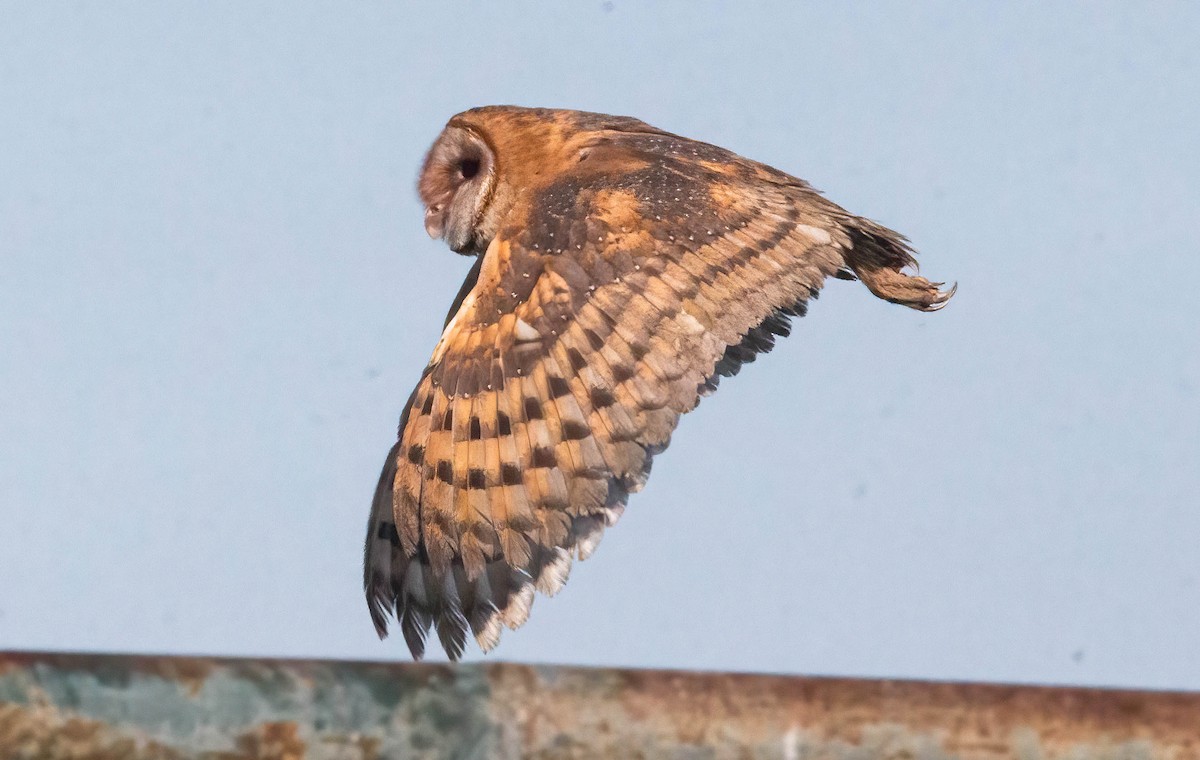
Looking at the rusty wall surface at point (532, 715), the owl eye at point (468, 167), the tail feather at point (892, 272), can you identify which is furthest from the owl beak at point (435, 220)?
the rusty wall surface at point (532, 715)

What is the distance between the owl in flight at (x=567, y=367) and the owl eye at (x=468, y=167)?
106cm

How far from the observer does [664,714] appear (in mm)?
2486

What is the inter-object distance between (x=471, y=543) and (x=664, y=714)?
3.40m

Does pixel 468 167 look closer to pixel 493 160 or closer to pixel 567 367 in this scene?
pixel 493 160

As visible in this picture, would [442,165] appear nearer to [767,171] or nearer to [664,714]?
[767,171]

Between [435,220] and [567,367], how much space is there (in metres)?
2.36

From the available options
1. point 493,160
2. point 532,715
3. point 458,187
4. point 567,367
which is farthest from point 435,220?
point 532,715

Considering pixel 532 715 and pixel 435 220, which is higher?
pixel 435 220

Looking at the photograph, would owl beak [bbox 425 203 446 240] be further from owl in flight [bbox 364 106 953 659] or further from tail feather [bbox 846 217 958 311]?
tail feather [bbox 846 217 958 311]

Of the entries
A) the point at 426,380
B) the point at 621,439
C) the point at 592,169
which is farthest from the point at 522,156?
the point at 621,439

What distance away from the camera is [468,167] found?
7.83 meters

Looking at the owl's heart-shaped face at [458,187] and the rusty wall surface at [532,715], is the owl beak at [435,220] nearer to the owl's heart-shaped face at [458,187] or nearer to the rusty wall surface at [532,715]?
the owl's heart-shaped face at [458,187]

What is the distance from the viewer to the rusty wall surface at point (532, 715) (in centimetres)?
234

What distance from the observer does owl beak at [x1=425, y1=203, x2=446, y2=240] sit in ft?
26.0
